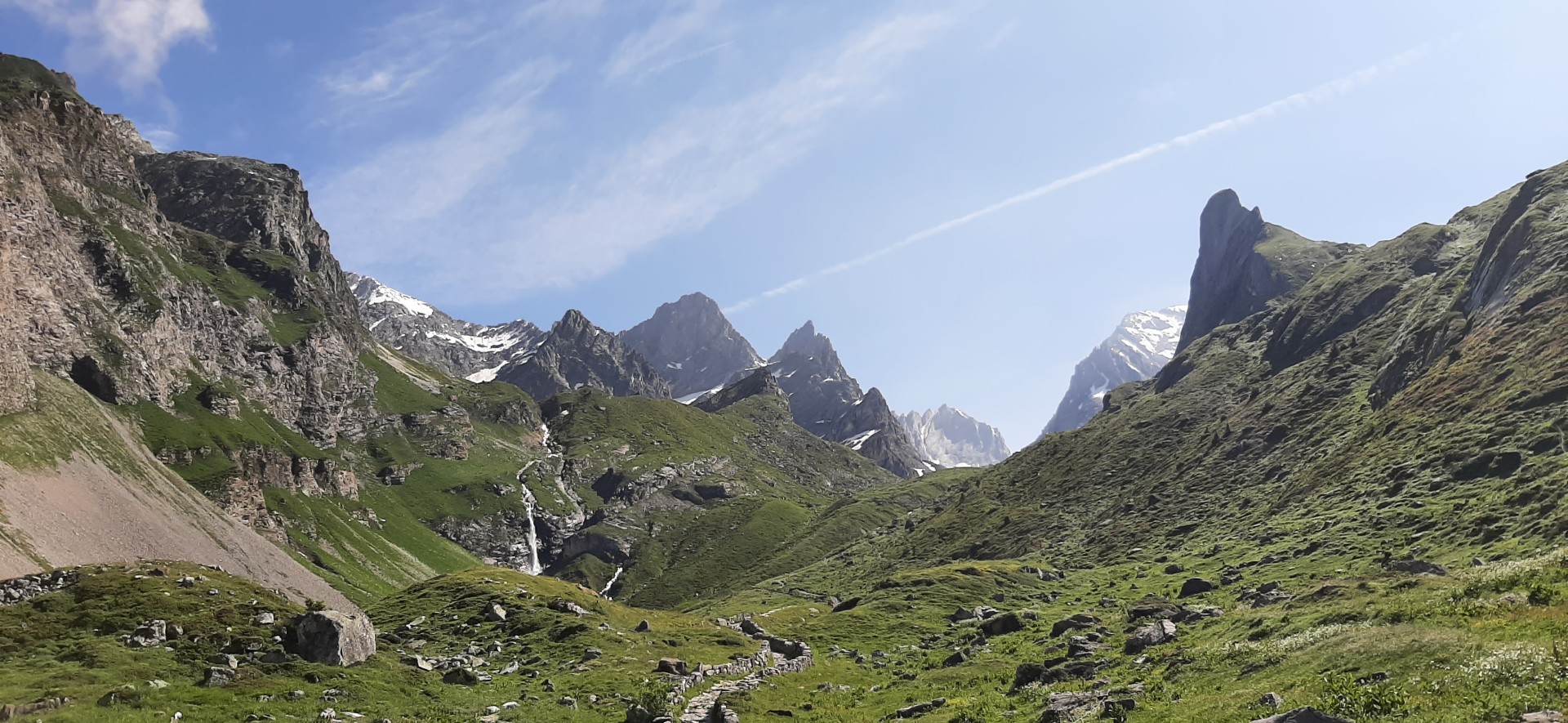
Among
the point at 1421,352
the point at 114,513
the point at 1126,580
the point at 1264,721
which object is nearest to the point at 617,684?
the point at 1264,721

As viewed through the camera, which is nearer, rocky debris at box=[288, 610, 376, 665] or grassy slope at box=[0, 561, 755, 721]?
grassy slope at box=[0, 561, 755, 721]

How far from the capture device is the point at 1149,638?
54375mm

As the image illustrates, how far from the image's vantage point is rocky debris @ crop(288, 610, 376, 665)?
5203 cm

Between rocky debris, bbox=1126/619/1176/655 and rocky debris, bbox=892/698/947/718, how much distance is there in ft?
53.5

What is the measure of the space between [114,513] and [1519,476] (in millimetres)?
218558

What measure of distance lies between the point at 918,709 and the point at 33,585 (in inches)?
2747

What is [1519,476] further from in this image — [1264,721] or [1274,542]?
[1264,721]

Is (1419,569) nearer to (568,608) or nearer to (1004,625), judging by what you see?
(1004,625)

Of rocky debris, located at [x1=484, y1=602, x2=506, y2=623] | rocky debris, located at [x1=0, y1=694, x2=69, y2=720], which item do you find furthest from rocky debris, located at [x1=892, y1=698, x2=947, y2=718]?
rocky debris, located at [x1=484, y1=602, x2=506, y2=623]

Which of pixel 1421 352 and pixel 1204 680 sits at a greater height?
pixel 1421 352

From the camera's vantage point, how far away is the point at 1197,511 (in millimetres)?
171375

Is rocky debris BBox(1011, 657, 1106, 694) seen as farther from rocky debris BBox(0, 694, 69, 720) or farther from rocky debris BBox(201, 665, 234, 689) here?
rocky debris BBox(0, 694, 69, 720)

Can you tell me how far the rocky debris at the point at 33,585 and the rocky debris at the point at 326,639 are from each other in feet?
80.2

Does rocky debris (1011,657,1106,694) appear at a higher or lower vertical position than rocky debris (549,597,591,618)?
lower
